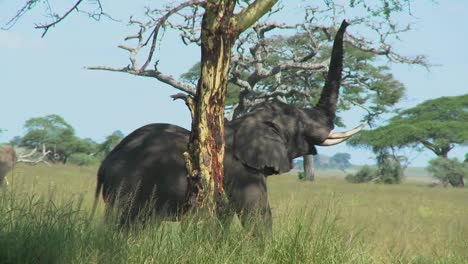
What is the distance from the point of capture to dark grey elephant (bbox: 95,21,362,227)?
25.2ft

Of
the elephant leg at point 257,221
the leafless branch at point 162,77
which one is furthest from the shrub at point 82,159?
the elephant leg at point 257,221

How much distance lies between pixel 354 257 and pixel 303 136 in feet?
8.64

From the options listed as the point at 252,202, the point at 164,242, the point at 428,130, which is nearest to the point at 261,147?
the point at 252,202

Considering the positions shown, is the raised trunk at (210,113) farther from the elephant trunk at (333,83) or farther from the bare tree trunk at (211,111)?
the elephant trunk at (333,83)

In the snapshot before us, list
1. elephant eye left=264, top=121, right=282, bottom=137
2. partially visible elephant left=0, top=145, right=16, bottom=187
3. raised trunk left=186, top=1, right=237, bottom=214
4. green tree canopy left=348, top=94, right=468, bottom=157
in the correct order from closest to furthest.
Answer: raised trunk left=186, top=1, right=237, bottom=214
elephant eye left=264, top=121, right=282, bottom=137
partially visible elephant left=0, top=145, right=16, bottom=187
green tree canopy left=348, top=94, right=468, bottom=157

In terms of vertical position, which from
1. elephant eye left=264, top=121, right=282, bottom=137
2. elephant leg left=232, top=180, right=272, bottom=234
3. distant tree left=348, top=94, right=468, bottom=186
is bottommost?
elephant leg left=232, top=180, right=272, bottom=234

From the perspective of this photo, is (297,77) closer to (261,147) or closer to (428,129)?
(428,129)

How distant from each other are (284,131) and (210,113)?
1474 mm

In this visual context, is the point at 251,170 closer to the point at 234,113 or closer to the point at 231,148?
the point at 231,148

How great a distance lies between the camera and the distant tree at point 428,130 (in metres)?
56.1

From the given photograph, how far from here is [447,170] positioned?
2111 inches

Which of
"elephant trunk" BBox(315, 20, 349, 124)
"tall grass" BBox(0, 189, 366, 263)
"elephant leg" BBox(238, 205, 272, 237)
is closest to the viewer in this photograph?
"tall grass" BBox(0, 189, 366, 263)

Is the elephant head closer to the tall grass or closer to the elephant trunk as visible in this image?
the elephant trunk

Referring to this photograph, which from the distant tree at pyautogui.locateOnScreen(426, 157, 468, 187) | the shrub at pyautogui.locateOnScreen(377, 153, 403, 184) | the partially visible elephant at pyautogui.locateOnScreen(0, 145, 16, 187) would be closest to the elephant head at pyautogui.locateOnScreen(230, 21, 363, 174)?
the partially visible elephant at pyautogui.locateOnScreen(0, 145, 16, 187)
